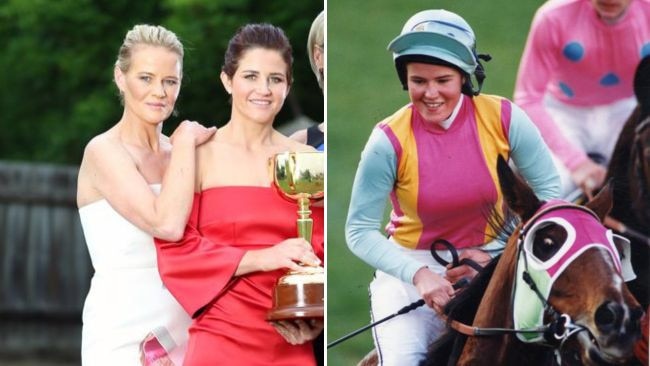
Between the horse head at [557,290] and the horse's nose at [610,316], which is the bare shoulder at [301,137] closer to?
the horse head at [557,290]

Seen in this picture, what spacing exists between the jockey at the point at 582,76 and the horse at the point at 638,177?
2 centimetres

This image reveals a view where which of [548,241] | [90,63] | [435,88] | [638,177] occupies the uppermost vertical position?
[90,63]

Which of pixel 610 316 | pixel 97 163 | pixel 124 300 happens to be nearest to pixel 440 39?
pixel 610 316

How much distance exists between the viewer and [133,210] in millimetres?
4840

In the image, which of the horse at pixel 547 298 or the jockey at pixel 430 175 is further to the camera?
the jockey at pixel 430 175

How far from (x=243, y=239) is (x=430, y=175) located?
0.73 meters

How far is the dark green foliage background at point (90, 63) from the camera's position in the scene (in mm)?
9883

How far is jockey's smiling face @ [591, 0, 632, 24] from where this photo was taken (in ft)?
13.5

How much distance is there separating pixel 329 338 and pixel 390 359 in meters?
0.16

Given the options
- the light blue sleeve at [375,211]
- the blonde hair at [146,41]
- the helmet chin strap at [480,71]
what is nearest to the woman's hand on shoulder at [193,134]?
the blonde hair at [146,41]

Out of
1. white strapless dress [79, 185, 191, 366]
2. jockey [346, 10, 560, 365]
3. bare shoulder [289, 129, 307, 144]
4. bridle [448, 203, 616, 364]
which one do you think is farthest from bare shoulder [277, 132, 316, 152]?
bridle [448, 203, 616, 364]

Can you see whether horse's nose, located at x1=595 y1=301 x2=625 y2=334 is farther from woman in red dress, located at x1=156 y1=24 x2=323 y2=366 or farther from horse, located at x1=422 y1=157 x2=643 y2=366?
woman in red dress, located at x1=156 y1=24 x2=323 y2=366

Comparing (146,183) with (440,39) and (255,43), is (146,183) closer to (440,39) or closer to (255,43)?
(255,43)

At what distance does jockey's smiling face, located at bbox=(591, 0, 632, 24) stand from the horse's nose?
67 centimetres
